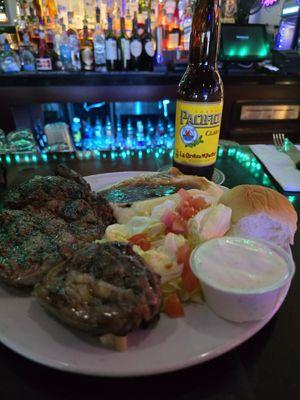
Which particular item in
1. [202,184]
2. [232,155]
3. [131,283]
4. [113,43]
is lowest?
[232,155]

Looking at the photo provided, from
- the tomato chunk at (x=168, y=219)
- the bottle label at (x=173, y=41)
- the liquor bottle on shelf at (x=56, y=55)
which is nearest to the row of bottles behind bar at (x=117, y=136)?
the liquor bottle on shelf at (x=56, y=55)

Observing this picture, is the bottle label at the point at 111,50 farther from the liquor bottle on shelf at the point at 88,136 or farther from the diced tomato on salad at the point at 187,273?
the diced tomato on salad at the point at 187,273

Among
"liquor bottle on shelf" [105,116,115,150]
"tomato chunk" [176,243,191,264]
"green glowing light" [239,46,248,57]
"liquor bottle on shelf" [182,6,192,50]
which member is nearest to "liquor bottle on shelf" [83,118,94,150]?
"liquor bottle on shelf" [105,116,115,150]

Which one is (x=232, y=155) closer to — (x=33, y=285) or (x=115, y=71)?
(x=33, y=285)

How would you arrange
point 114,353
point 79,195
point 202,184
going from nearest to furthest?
point 114,353
point 79,195
point 202,184

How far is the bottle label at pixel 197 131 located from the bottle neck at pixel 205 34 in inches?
8.7

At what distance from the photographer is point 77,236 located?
105 centimetres

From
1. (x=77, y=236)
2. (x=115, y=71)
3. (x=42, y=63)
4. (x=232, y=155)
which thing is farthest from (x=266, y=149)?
(x=42, y=63)

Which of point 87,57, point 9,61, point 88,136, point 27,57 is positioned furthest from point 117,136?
point 9,61

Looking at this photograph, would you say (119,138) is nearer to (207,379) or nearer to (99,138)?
(99,138)

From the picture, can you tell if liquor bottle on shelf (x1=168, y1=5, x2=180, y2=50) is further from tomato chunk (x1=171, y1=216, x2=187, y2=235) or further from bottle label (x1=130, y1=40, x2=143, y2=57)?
tomato chunk (x1=171, y1=216, x2=187, y2=235)

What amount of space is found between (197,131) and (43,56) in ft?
9.89

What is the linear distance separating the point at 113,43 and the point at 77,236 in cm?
317

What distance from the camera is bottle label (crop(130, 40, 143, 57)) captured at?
3584 millimetres
